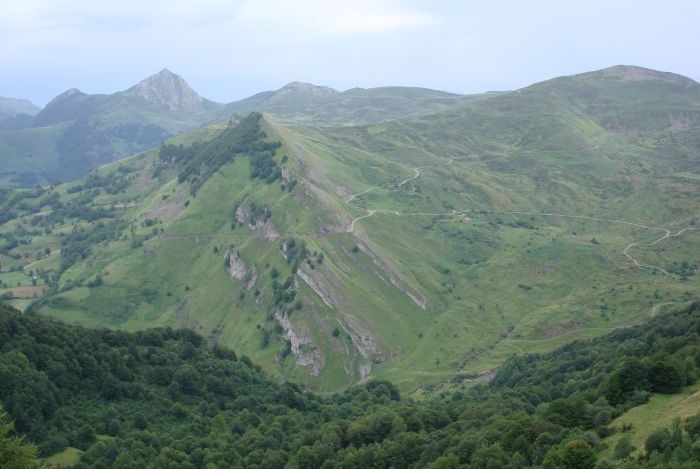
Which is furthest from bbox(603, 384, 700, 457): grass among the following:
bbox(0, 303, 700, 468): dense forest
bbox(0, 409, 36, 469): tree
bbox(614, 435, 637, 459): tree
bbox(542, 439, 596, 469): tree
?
bbox(0, 409, 36, 469): tree

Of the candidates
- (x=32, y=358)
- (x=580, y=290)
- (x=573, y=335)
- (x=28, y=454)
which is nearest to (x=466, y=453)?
(x=28, y=454)

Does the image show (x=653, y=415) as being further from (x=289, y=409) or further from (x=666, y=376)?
(x=289, y=409)

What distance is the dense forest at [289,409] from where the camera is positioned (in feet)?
213

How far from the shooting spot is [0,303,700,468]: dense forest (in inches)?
2559

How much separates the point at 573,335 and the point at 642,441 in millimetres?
115064

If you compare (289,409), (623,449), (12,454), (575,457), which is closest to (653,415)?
(623,449)

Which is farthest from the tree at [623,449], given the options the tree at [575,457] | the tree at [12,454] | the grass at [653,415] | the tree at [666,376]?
the tree at [12,454]

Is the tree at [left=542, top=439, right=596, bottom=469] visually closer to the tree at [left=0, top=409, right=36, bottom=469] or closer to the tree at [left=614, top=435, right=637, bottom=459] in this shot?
the tree at [left=614, top=435, right=637, bottom=459]

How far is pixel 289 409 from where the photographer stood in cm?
11962

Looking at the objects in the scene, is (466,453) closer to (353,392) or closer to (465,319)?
(353,392)

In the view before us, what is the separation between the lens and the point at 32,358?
100688mm

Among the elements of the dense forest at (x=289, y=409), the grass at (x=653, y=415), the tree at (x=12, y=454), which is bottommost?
the dense forest at (x=289, y=409)

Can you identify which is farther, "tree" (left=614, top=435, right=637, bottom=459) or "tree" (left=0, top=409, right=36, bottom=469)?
"tree" (left=614, top=435, right=637, bottom=459)

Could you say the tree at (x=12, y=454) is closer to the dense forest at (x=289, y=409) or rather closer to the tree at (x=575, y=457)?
the dense forest at (x=289, y=409)
